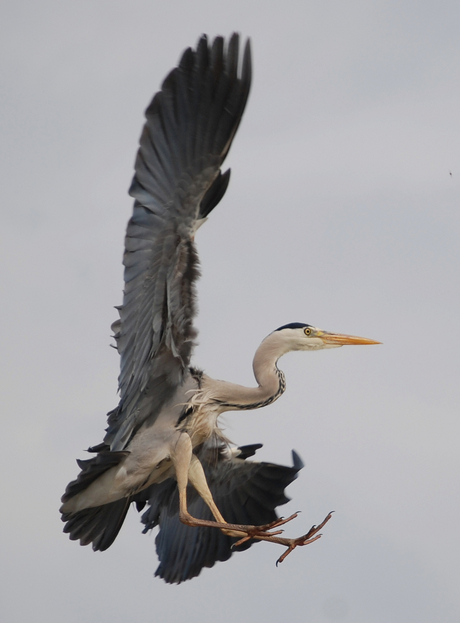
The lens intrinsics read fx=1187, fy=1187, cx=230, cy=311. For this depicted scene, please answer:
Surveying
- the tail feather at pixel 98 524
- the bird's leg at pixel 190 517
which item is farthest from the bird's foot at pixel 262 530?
the tail feather at pixel 98 524

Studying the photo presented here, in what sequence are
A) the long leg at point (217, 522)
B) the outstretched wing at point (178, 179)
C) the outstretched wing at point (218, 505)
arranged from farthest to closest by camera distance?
1. the outstretched wing at point (218, 505)
2. the long leg at point (217, 522)
3. the outstretched wing at point (178, 179)

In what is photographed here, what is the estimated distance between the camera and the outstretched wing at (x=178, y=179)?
8391 millimetres

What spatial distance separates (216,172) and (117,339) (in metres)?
1.49

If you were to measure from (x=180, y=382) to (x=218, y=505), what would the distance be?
1.53 m

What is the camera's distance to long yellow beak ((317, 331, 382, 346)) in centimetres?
1000

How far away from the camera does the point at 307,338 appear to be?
991cm

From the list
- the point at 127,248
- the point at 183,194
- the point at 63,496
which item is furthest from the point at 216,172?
the point at 63,496

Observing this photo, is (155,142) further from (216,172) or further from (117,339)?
(117,339)

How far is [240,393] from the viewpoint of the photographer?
9.53 metres

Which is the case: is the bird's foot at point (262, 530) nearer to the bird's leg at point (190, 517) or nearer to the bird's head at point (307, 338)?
the bird's leg at point (190, 517)

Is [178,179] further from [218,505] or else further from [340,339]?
[218,505]

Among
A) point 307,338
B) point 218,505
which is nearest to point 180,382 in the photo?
point 307,338

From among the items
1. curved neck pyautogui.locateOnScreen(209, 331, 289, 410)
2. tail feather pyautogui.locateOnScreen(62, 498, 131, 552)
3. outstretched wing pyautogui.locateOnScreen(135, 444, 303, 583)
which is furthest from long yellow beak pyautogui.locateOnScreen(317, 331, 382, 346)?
tail feather pyautogui.locateOnScreen(62, 498, 131, 552)

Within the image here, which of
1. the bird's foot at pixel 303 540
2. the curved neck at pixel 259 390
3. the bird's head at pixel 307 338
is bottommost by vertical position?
the bird's foot at pixel 303 540
